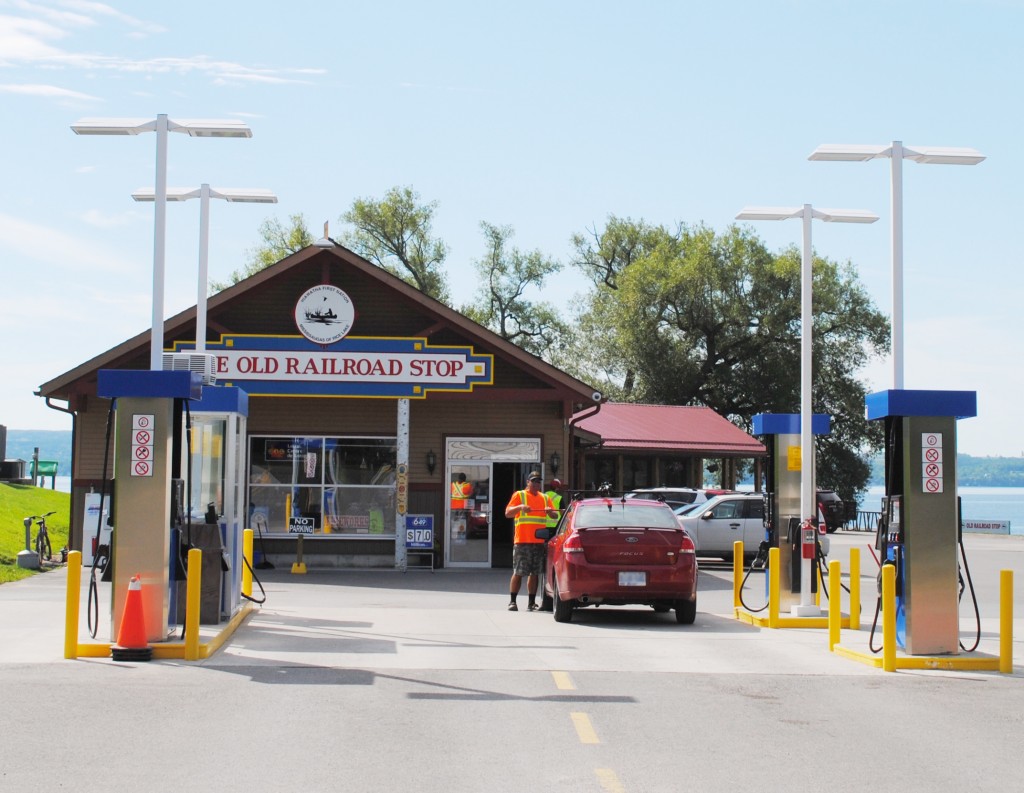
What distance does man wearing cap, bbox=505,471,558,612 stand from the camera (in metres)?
17.2

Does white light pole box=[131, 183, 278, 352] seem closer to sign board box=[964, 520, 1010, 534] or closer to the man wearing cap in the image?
the man wearing cap

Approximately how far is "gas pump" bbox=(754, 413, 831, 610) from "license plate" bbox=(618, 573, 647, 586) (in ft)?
8.37

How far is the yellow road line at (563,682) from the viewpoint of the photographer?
35.2 feet

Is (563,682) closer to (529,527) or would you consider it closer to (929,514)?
(929,514)

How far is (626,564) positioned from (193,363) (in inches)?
220

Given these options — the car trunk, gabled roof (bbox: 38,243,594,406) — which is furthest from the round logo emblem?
the car trunk

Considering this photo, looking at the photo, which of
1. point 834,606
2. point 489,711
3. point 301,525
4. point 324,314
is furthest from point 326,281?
point 489,711

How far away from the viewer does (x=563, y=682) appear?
36.2 ft

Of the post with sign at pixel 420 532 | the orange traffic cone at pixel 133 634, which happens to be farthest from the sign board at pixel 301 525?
the orange traffic cone at pixel 133 634

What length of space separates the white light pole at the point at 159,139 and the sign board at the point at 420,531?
1162 cm

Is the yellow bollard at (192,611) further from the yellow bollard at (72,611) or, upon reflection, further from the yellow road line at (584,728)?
the yellow road line at (584,728)

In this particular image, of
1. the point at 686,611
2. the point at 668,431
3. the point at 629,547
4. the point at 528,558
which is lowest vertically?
the point at 686,611

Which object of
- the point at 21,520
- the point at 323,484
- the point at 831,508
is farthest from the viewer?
the point at 831,508

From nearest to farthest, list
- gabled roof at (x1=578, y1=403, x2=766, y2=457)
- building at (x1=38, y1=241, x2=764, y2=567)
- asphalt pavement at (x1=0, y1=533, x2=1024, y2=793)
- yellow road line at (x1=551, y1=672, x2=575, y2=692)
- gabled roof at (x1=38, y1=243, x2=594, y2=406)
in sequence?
asphalt pavement at (x1=0, y1=533, x2=1024, y2=793) < yellow road line at (x1=551, y1=672, x2=575, y2=692) < gabled roof at (x1=38, y1=243, x2=594, y2=406) < building at (x1=38, y1=241, x2=764, y2=567) < gabled roof at (x1=578, y1=403, x2=766, y2=457)
